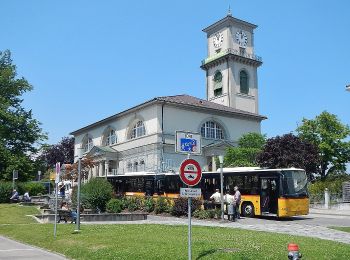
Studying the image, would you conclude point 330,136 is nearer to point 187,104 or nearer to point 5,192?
point 187,104

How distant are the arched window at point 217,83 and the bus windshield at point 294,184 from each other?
47.5m

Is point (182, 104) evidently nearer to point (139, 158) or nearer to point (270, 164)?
point (139, 158)

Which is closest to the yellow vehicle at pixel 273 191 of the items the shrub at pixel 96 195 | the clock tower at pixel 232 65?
the shrub at pixel 96 195

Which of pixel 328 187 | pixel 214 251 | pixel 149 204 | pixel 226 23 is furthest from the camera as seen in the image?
pixel 226 23

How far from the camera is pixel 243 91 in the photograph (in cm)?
7275

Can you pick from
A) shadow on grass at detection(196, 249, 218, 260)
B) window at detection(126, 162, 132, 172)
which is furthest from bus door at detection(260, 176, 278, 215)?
window at detection(126, 162, 132, 172)

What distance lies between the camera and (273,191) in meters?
26.4

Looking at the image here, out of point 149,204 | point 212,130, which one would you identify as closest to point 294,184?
point 149,204

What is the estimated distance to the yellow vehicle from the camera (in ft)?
84.6

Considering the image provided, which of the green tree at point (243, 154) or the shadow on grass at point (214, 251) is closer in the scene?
the shadow on grass at point (214, 251)

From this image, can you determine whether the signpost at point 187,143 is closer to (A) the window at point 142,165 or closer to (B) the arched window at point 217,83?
(A) the window at point 142,165

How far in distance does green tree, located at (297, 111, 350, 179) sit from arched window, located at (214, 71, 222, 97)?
18966mm

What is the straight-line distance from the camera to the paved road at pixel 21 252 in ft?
40.5

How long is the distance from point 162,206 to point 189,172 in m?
20.7
